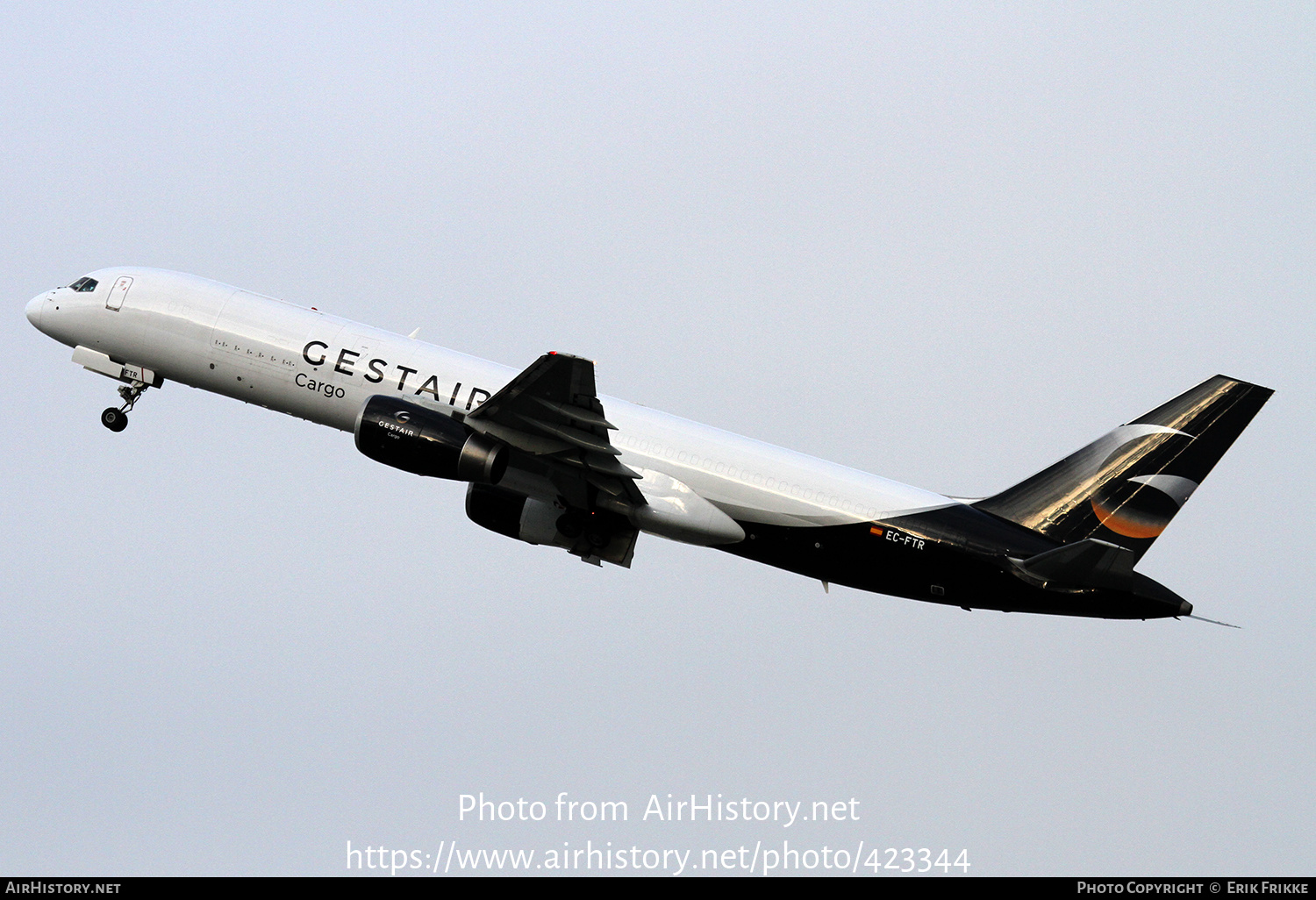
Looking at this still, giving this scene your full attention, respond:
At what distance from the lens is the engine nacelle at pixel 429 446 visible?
104 ft

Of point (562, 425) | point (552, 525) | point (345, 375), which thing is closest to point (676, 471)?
point (562, 425)

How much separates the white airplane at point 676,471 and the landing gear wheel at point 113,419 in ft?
7.71

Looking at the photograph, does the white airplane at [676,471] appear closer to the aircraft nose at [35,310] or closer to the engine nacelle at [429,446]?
the engine nacelle at [429,446]

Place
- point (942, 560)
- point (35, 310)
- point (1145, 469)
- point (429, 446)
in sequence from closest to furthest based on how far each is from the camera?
1. point (1145, 469)
2. point (429, 446)
3. point (942, 560)
4. point (35, 310)

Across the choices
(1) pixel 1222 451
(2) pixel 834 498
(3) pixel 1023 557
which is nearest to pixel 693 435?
(2) pixel 834 498

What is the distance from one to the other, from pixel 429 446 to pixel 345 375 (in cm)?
484

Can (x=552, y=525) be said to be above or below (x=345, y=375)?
below

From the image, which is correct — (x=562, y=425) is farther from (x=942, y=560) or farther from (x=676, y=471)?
(x=942, y=560)

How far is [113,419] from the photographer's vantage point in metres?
38.4

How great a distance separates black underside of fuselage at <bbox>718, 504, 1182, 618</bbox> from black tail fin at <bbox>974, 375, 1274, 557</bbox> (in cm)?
83

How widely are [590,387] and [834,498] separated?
22.3 feet

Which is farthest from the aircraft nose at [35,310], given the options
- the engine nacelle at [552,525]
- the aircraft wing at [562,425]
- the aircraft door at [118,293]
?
the aircraft wing at [562,425]

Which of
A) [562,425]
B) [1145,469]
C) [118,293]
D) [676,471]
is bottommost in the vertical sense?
[676,471]

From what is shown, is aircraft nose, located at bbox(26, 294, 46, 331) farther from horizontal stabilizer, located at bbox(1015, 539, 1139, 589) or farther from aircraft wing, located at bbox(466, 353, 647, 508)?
horizontal stabilizer, located at bbox(1015, 539, 1139, 589)
